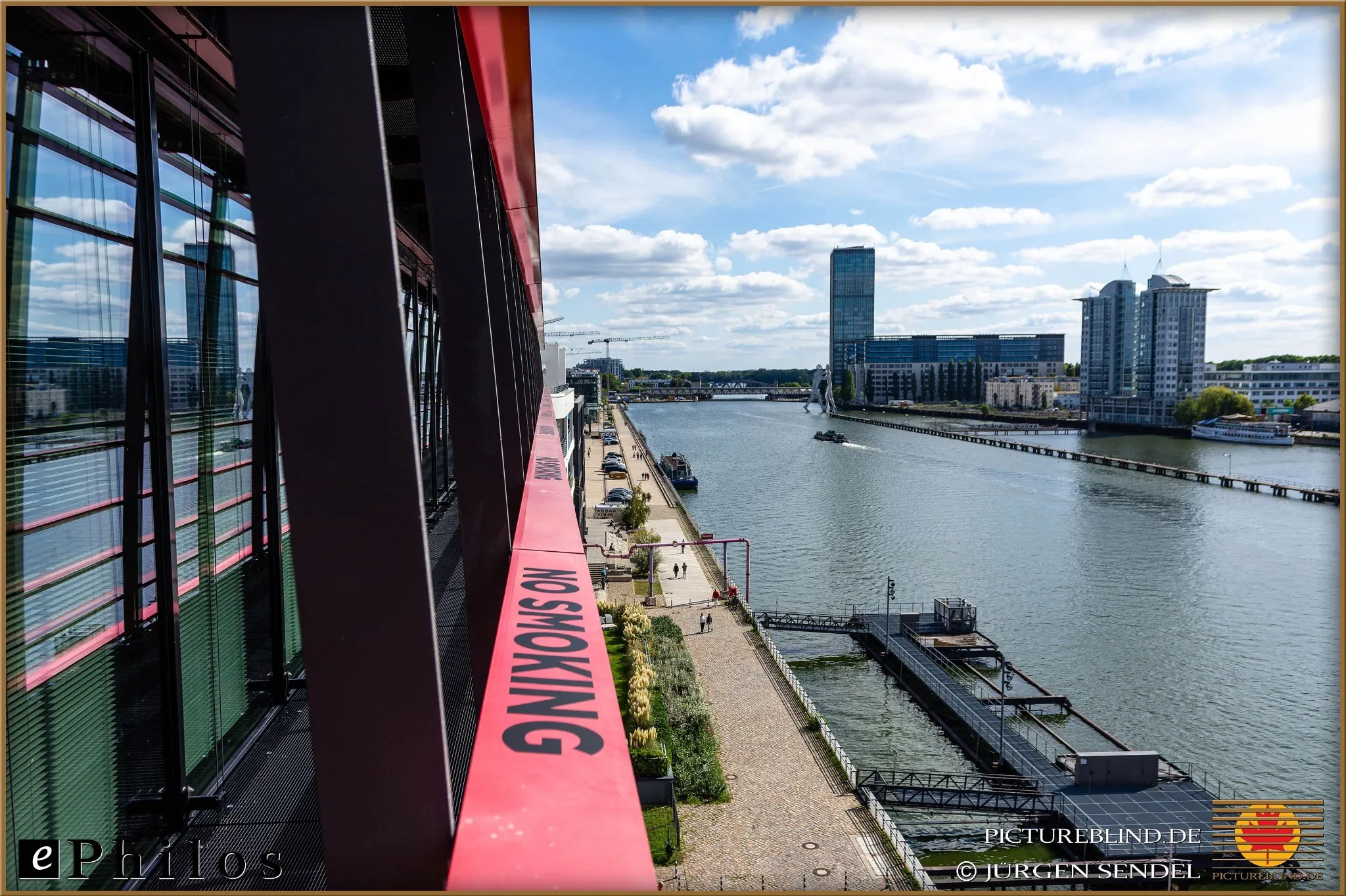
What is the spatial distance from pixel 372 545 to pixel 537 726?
67 centimetres

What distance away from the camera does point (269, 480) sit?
20.8 ft

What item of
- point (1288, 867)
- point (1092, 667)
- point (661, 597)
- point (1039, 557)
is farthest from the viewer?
point (1039, 557)

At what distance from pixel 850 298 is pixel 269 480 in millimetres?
181171

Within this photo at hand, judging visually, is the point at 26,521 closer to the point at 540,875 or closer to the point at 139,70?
the point at 139,70

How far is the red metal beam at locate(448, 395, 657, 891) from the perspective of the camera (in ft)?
5.18

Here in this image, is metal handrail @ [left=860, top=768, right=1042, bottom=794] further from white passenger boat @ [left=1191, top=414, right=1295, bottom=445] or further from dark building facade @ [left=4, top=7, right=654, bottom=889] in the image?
white passenger boat @ [left=1191, top=414, right=1295, bottom=445]

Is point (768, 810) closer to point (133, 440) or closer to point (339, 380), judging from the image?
point (133, 440)

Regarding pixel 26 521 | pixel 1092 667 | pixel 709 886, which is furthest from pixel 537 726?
pixel 1092 667

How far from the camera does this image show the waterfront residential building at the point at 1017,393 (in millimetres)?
132375

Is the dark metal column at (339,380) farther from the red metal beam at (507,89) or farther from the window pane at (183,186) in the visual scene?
the window pane at (183,186)

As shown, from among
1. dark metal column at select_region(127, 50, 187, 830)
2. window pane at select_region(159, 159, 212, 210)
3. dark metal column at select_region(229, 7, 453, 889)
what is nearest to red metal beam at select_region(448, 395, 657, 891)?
dark metal column at select_region(229, 7, 453, 889)

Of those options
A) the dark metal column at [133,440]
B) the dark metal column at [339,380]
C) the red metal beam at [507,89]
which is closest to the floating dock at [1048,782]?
the red metal beam at [507,89]

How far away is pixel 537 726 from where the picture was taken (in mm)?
2045

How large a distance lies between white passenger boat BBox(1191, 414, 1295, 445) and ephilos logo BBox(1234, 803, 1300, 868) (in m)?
74.0
